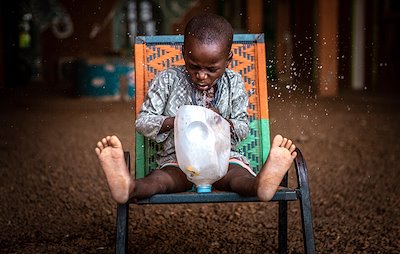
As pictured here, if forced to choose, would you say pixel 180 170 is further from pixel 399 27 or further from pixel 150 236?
pixel 399 27

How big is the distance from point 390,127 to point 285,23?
1406 cm

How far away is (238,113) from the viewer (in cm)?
335

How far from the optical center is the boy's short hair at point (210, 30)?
304 centimetres

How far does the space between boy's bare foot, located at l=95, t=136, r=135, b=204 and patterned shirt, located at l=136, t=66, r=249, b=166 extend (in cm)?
45

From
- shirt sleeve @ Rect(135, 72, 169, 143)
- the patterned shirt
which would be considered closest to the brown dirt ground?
the patterned shirt

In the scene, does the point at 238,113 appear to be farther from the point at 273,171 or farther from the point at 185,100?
the point at 273,171

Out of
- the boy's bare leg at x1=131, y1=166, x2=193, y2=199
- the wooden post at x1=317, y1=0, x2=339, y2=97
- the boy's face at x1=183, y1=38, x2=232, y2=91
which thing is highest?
the wooden post at x1=317, y1=0, x2=339, y2=97

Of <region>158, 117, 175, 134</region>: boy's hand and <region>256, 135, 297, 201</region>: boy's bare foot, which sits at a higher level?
<region>158, 117, 175, 134</region>: boy's hand

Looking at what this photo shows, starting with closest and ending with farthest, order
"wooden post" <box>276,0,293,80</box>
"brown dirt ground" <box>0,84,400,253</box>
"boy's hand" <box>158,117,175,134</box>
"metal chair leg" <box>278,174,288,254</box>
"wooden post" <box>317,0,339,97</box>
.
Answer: "boy's hand" <box>158,117,175,134</box> → "metal chair leg" <box>278,174,288,254</box> → "brown dirt ground" <box>0,84,400,253</box> → "wooden post" <box>317,0,339,97</box> → "wooden post" <box>276,0,293,80</box>

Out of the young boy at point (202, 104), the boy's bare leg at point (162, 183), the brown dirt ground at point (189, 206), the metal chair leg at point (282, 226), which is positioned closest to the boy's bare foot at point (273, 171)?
the young boy at point (202, 104)

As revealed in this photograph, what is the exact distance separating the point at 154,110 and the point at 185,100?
6.3 inches

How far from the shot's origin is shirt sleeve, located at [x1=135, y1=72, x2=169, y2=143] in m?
3.20

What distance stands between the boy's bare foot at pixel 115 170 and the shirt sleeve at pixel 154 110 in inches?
15.1

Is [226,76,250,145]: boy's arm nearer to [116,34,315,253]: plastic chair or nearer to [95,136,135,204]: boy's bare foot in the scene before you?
[116,34,315,253]: plastic chair
